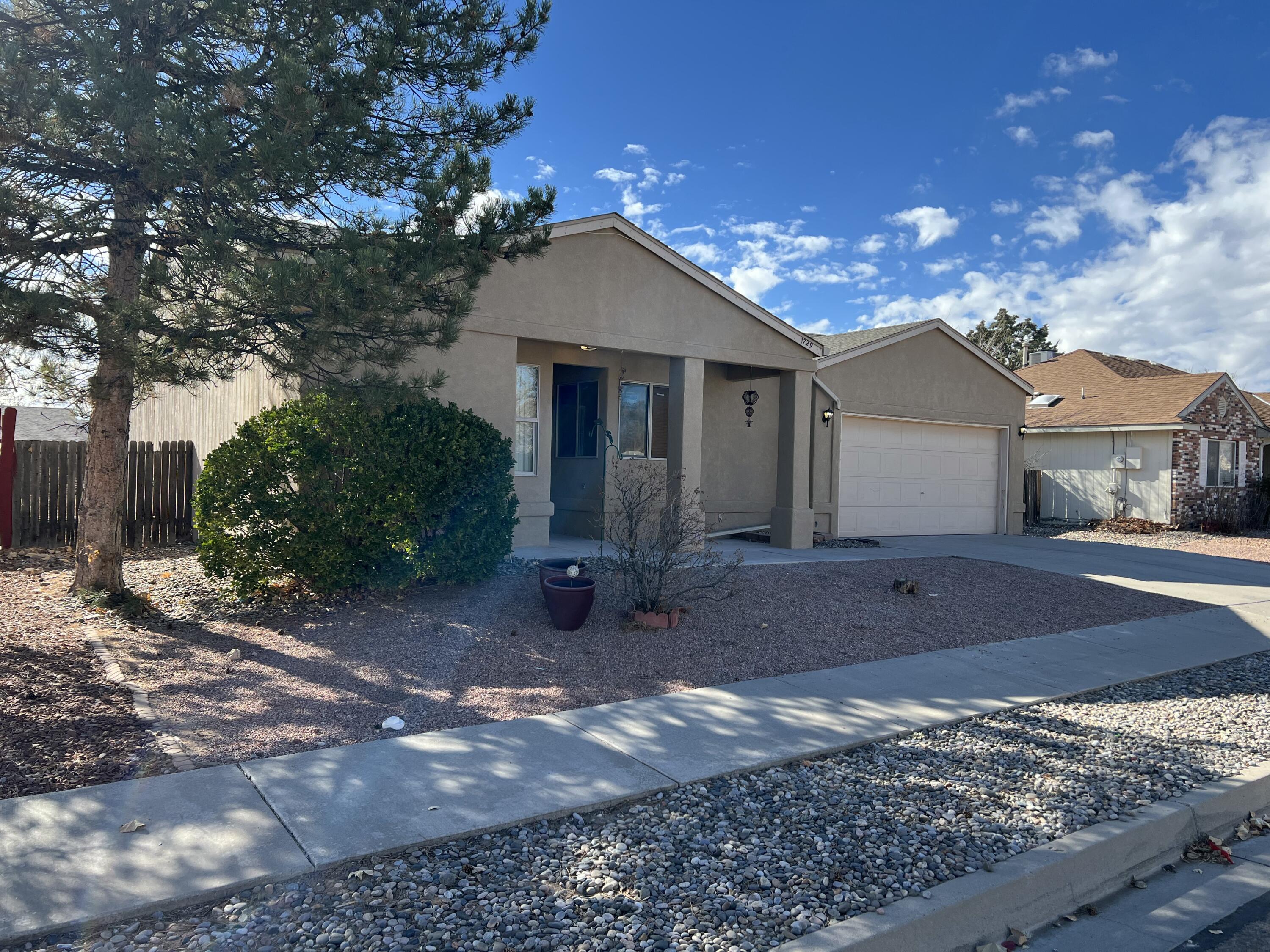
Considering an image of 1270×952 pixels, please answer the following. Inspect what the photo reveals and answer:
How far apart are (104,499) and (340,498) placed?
6.93 ft

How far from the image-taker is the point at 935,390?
1739cm

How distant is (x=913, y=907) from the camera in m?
3.62

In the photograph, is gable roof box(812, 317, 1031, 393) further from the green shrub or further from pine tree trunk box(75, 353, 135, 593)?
pine tree trunk box(75, 353, 135, 593)

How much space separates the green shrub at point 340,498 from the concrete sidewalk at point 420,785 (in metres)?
2.99

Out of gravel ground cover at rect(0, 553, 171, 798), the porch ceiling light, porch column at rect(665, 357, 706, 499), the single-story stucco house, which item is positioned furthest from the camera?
the porch ceiling light

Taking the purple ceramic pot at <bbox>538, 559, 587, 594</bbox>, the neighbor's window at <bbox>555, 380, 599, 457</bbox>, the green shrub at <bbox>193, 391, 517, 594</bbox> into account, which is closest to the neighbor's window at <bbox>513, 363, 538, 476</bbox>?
the neighbor's window at <bbox>555, 380, 599, 457</bbox>

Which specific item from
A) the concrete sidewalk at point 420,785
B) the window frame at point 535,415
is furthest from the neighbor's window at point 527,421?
the concrete sidewalk at point 420,785

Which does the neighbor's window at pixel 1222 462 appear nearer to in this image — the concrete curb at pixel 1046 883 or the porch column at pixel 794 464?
the porch column at pixel 794 464

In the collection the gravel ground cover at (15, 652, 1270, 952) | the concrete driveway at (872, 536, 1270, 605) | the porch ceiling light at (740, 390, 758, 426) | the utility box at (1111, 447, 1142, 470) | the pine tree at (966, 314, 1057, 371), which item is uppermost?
the pine tree at (966, 314, 1057, 371)

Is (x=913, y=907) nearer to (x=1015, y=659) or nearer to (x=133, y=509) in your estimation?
(x=1015, y=659)

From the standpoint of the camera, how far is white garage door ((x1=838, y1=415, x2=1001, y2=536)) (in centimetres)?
1636

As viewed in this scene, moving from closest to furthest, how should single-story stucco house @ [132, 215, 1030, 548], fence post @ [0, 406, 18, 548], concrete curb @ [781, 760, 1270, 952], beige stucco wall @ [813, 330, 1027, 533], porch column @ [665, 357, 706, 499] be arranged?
concrete curb @ [781, 760, 1270, 952], single-story stucco house @ [132, 215, 1030, 548], fence post @ [0, 406, 18, 548], porch column @ [665, 357, 706, 499], beige stucco wall @ [813, 330, 1027, 533]

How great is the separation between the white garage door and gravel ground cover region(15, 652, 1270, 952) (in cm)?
1047

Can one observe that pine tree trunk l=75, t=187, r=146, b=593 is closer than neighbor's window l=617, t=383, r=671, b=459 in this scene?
Yes
